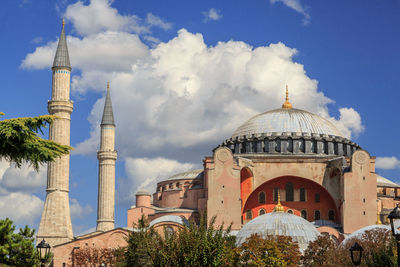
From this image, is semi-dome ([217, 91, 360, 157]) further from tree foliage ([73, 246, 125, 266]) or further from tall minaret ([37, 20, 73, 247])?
tree foliage ([73, 246, 125, 266])

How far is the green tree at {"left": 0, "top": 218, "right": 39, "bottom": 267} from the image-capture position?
2052 cm

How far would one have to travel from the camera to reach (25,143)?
650 inches

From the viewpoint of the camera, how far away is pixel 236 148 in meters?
51.2

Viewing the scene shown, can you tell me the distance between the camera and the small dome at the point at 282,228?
38.2m

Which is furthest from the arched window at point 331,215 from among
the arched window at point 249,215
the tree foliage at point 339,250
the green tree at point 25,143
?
the green tree at point 25,143

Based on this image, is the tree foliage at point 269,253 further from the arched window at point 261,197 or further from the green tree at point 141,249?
the arched window at point 261,197

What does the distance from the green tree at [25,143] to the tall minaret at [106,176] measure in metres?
38.5

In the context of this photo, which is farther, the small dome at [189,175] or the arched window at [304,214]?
the small dome at [189,175]

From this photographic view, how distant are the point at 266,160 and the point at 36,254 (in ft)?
91.4

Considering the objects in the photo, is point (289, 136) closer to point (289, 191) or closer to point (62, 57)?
point (289, 191)

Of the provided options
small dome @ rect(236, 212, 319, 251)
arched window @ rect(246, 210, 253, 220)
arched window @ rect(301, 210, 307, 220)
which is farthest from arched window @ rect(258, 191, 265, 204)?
small dome @ rect(236, 212, 319, 251)

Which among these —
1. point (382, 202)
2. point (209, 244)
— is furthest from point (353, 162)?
point (209, 244)

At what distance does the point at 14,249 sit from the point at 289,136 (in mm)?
31013

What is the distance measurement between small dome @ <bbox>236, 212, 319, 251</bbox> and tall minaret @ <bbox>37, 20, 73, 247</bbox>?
13.2 meters
